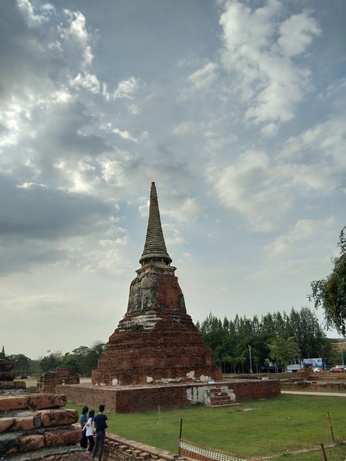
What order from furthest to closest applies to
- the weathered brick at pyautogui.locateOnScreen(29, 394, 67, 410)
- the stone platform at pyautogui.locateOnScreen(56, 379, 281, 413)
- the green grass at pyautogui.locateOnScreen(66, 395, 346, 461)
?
the stone platform at pyautogui.locateOnScreen(56, 379, 281, 413) < the green grass at pyautogui.locateOnScreen(66, 395, 346, 461) < the weathered brick at pyautogui.locateOnScreen(29, 394, 67, 410)

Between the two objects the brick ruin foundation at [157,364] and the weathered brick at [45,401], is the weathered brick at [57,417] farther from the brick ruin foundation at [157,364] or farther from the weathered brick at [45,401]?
the brick ruin foundation at [157,364]

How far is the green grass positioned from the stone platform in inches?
25.1

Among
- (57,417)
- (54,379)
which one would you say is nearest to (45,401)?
(57,417)

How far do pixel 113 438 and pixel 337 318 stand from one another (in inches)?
340

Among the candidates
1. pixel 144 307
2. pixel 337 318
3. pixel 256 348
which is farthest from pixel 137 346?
pixel 256 348

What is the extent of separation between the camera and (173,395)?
18.7m

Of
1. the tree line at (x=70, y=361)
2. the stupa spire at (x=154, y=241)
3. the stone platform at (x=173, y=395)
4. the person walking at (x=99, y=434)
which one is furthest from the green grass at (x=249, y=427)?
the tree line at (x=70, y=361)

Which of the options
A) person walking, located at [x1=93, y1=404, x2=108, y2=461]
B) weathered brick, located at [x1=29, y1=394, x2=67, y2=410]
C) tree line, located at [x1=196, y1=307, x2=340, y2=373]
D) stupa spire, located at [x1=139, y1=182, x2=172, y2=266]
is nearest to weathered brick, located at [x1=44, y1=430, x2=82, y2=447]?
weathered brick, located at [x1=29, y1=394, x2=67, y2=410]

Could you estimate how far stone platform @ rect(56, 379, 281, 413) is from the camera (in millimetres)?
17547

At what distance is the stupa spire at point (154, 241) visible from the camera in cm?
2877

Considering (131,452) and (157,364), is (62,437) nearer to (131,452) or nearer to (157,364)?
(131,452)

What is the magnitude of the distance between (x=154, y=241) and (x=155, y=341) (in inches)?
344

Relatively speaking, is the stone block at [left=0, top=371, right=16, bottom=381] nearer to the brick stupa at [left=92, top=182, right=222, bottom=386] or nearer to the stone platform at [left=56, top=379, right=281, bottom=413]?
the stone platform at [left=56, top=379, right=281, bottom=413]

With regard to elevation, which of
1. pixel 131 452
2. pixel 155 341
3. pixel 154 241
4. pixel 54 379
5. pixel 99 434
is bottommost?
pixel 131 452
